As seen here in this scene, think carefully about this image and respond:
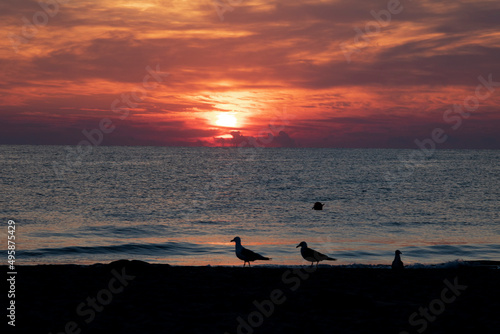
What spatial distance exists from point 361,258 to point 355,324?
1518 cm

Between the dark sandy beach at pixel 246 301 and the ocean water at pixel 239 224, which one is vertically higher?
the ocean water at pixel 239 224

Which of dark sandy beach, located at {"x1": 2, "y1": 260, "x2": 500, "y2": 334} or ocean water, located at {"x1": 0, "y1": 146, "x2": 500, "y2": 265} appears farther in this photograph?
ocean water, located at {"x1": 0, "y1": 146, "x2": 500, "y2": 265}

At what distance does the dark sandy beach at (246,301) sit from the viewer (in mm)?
10250

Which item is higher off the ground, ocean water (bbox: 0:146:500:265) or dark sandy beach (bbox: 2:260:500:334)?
ocean water (bbox: 0:146:500:265)

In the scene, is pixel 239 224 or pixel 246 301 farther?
pixel 239 224

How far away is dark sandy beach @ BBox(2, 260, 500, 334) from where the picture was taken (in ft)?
33.6

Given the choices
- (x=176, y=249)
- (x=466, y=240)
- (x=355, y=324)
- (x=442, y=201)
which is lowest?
(x=355, y=324)

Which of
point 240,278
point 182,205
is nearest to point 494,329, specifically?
point 240,278

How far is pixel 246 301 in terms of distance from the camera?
12633 mm

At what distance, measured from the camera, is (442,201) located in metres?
55.8

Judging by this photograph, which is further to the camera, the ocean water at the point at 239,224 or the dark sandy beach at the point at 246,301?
the ocean water at the point at 239,224

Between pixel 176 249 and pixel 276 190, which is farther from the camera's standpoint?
pixel 276 190

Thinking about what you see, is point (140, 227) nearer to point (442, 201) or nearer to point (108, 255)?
point (108, 255)

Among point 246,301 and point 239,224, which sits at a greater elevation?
Result: point 239,224
